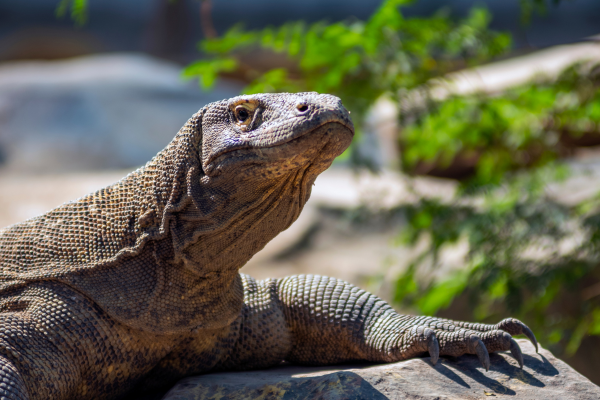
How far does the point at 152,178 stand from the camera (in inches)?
117

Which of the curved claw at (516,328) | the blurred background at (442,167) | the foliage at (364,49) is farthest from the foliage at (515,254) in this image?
the curved claw at (516,328)

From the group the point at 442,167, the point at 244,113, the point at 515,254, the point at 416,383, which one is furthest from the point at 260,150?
the point at 442,167

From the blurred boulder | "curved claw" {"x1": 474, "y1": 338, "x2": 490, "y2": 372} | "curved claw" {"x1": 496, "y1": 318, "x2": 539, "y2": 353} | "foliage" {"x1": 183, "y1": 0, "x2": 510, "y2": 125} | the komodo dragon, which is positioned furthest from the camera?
the blurred boulder

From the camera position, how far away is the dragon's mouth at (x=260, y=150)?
2.50 metres

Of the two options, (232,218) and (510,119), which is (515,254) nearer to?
(510,119)

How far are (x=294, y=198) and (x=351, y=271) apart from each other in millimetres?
6328

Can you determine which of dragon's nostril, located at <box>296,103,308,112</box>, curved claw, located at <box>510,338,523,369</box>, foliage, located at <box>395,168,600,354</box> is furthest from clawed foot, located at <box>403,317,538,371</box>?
foliage, located at <box>395,168,600,354</box>

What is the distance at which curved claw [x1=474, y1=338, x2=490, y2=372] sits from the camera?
2.97m

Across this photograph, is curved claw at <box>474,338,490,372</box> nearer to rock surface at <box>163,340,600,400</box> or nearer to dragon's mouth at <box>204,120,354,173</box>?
rock surface at <box>163,340,600,400</box>

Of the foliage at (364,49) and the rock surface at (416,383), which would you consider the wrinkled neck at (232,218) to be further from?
the foliage at (364,49)

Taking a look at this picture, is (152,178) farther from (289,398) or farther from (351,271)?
(351,271)

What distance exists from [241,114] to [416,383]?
5.13 ft

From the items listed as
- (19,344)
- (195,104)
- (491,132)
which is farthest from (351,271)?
(195,104)

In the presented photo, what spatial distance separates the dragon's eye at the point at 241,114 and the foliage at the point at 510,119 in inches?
123
